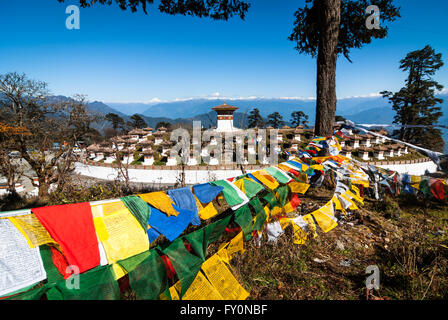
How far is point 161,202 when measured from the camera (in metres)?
2.49

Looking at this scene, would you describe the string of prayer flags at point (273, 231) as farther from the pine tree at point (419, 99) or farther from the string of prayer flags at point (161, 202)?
the pine tree at point (419, 99)

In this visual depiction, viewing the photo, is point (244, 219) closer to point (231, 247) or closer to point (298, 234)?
point (231, 247)

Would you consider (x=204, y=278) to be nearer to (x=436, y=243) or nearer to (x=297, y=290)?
(x=297, y=290)

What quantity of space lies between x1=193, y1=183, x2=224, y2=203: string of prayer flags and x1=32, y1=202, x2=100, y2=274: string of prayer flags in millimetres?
1242

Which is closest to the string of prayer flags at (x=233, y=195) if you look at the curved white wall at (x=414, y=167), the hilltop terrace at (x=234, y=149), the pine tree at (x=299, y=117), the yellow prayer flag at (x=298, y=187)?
the yellow prayer flag at (x=298, y=187)

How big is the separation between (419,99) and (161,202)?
4396cm

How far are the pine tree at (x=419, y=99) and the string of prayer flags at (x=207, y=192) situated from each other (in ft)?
124

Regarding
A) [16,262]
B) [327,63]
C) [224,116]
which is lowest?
[16,262]

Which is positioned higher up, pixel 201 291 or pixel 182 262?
pixel 182 262

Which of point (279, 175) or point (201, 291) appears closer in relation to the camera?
point (201, 291)

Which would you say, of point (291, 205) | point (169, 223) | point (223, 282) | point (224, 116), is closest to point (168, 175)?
point (224, 116)

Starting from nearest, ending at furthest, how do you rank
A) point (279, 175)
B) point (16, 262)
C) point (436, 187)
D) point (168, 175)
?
point (16, 262) → point (279, 175) → point (436, 187) → point (168, 175)

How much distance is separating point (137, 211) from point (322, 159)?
14.4 feet

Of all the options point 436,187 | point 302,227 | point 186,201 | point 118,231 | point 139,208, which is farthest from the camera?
point 436,187
